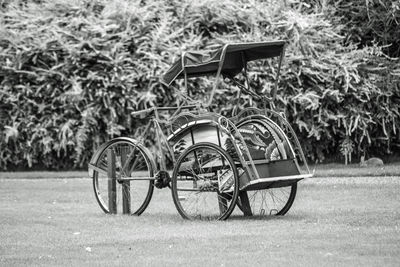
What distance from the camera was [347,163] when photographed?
1817cm

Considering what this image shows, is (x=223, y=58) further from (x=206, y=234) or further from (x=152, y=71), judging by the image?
(x=152, y=71)

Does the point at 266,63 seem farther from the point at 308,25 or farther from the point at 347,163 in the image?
the point at 347,163

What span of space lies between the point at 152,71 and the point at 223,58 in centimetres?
769

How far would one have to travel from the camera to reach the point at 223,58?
10.0 metres

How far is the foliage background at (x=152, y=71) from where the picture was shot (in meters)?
17.8

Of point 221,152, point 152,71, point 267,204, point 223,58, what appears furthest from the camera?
point 152,71

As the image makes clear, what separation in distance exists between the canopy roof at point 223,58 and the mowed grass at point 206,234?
1.78m

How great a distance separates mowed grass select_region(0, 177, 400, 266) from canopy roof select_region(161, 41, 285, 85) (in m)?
1.78

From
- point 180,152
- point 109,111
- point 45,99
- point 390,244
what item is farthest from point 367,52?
point 390,244

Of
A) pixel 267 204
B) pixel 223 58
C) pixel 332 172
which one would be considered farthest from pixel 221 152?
pixel 332 172

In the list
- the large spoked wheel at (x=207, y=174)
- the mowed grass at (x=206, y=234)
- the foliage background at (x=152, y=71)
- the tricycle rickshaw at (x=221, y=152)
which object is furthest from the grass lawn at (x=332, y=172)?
the large spoked wheel at (x=207, y=174)

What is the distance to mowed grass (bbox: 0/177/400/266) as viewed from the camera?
7.41 m

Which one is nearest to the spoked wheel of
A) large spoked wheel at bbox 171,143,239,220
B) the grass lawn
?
large spoked wheel at bbox 171,143,239,220

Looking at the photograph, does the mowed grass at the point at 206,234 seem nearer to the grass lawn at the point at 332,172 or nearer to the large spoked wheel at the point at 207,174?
the large spoked wheel at the point at 207,174
